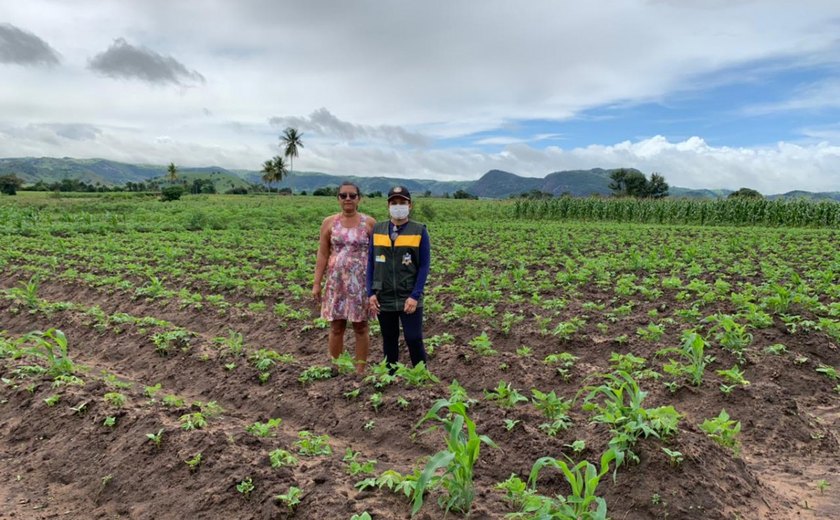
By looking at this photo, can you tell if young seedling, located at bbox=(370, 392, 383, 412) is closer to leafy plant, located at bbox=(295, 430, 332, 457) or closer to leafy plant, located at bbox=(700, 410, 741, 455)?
leafy plant, located at bbox=(295, 430, 332, 457)

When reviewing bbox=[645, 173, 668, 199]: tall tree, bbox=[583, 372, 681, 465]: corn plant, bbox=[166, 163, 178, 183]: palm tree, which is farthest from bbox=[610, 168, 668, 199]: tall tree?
bbox=[583, 372, 681, 465]: corn plant

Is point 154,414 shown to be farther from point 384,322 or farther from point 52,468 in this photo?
point 384,322

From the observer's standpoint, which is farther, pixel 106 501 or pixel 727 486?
pixel 106 501

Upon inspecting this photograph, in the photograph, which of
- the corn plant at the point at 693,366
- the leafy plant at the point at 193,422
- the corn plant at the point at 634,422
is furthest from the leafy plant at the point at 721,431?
the leafy plant at the point at 193,422

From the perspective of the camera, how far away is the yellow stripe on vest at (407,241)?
5457 mm

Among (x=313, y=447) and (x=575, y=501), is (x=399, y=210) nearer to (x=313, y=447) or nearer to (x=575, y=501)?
(x=313, y=447)

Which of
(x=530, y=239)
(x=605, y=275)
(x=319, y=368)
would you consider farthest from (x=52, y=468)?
(x=530, y=239)

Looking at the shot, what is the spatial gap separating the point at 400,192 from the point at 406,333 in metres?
1.36

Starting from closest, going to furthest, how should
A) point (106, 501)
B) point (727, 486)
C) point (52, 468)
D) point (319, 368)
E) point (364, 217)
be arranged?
1. point (727, 486)
2. point (106, 501)
3. point (52, 468)
4. point (319, 368)
5. point (364, 217)

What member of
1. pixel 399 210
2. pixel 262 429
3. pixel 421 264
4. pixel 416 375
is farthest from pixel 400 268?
pixel 262 429

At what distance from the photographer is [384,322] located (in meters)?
5.73

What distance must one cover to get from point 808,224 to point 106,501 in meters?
32.9

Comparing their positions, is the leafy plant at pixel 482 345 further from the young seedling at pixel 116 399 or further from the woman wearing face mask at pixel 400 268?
the young seedling at pixel 116 399

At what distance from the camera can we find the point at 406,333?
5594mm
